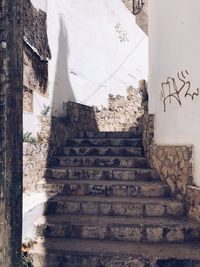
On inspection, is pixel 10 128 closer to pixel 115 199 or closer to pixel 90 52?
A: pixel 115 199

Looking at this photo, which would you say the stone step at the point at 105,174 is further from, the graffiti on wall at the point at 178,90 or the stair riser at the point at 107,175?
the graffiti on wall at the point at 178,90

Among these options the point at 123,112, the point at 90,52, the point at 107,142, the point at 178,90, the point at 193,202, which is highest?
the point at 90,52

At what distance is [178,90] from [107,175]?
71.3 inches

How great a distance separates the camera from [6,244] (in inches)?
86.0

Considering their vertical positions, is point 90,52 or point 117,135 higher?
point 90,52

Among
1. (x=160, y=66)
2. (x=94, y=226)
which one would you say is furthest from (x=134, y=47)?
(x=94, y=226)

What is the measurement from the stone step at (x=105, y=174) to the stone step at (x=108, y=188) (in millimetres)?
279

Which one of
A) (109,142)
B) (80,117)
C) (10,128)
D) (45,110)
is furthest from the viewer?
(80,117)

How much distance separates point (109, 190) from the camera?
4.52m

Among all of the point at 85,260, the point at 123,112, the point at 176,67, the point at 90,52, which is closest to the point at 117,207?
the point at 85,260

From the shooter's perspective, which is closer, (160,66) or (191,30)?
(191,30)

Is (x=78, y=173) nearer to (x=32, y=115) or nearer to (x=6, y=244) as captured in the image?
(x=32, y=115)

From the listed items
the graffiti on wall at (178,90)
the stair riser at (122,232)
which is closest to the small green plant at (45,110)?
the graffiti on wall at (178,90)

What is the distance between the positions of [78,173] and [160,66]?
2311mm
